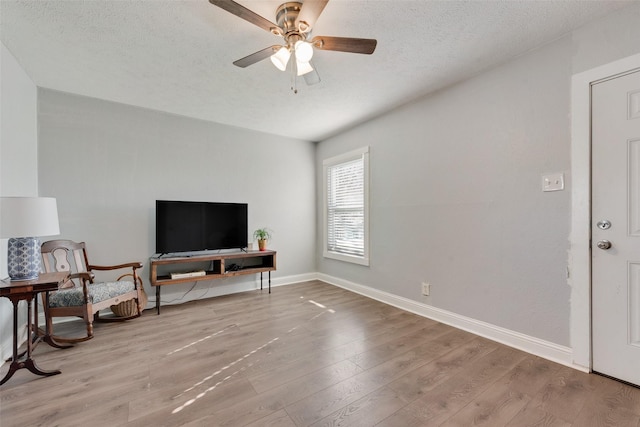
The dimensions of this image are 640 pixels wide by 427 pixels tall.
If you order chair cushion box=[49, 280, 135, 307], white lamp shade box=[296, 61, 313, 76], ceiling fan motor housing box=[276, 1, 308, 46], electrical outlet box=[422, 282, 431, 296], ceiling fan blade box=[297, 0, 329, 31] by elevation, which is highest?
ceiling fan motor housing box=[276, 1, 308, 46]

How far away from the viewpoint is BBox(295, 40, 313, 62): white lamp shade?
1.72 m

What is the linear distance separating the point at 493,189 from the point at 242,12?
2.38 meters

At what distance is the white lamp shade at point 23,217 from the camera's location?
1715mm

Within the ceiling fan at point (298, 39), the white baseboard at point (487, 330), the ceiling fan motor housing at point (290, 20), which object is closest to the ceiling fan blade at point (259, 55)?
the ceiling fan at point (298, 39)

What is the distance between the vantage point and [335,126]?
396 cm

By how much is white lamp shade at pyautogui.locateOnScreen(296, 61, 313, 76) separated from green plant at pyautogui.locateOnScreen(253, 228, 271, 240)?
8.11 ft

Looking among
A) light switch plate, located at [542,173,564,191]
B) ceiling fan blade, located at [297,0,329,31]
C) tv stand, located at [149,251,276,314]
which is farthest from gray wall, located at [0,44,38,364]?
light switch plate, located at [542,173,564,191]

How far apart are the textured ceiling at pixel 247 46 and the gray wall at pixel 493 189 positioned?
0.69 ft

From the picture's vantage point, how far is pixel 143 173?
3332 mm

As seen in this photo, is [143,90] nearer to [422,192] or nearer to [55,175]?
[55,175]

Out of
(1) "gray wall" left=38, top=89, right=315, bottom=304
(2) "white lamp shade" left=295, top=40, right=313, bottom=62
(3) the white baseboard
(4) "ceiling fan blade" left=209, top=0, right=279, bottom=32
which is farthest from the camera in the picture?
(1) "gray wall" left=38, top=89, right=315, bottom=304

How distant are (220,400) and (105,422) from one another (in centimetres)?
58

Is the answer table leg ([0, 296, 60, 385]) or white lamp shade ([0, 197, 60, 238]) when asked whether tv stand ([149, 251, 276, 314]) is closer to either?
table leg ([0, 296, 60, 385])

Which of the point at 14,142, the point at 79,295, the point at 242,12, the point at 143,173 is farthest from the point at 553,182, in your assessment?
the point at 14,142
